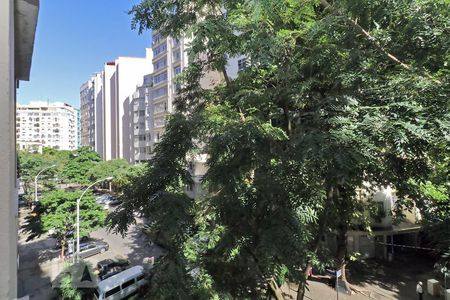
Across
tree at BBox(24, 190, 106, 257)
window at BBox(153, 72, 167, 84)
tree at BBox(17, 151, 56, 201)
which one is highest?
window at BBox(153, 72, 167, 84)

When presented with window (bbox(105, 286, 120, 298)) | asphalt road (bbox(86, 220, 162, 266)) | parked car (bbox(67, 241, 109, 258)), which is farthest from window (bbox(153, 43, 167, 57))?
window (bbox(105, 286, 120, 298))

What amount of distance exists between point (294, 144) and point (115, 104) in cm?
5579

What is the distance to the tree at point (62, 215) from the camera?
18469 millimetres

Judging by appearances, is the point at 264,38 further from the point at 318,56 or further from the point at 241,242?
the point at 241,242

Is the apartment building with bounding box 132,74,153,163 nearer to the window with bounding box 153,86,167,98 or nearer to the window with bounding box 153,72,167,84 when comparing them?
the window with bounding box 153,72,167,84

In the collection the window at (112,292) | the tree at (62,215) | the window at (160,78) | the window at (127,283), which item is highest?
the window at (160,78)

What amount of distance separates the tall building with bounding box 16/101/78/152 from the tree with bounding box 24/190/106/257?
92107 mm

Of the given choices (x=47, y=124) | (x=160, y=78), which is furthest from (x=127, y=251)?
(x=47, y=124)

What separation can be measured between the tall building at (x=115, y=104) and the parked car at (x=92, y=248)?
90.4 feet

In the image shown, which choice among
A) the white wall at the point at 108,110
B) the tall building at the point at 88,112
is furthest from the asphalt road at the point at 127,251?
the tall building at the point at 88,112

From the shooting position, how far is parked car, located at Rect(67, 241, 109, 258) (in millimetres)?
22078

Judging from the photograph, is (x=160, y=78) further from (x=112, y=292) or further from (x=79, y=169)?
(x=112, y=292)

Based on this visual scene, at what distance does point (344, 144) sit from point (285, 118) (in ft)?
11.4

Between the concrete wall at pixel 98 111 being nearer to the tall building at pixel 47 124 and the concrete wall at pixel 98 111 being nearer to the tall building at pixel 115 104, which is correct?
the tall building at pixel 115 104
